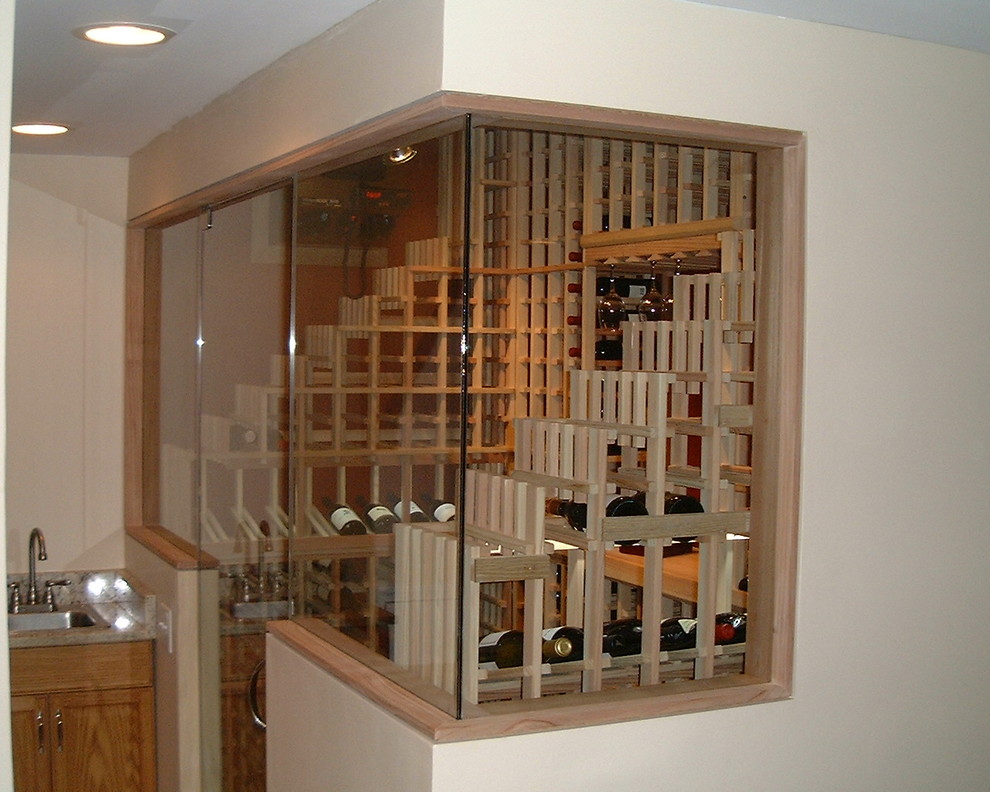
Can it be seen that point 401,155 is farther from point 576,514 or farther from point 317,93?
point 576,514

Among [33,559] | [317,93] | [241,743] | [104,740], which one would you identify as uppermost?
[317,93]

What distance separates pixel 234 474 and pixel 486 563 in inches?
58.2

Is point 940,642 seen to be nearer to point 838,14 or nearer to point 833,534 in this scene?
point 833,534

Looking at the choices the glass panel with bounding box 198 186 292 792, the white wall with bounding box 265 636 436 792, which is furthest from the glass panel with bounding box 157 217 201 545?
the white wall with bounding box 265 636 436 792

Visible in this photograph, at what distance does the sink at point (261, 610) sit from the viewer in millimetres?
3318

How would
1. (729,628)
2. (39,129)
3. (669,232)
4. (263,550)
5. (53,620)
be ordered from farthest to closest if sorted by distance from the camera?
1. (53,620)
2. (39,129)
3. (263,550)
4. (669,232)
5. (729,628)

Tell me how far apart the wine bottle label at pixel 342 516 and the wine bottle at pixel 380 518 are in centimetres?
6

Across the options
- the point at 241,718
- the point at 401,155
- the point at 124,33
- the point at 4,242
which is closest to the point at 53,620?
the point at 241,718

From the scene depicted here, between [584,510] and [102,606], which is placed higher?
[584,510]

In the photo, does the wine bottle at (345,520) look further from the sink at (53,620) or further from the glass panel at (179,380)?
the sink at (53,620)

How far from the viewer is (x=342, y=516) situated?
2.83 metres

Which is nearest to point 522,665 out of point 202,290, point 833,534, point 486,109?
point 833,534

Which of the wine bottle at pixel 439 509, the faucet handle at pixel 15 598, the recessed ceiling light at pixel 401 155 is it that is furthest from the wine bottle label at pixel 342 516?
the faucet handle at pixel 15 598

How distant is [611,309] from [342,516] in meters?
1.58
